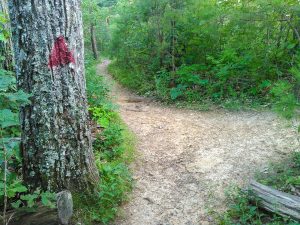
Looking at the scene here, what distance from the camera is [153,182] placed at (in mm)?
4793

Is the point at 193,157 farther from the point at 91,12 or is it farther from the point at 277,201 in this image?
the point at 91,12

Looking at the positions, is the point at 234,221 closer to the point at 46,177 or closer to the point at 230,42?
the point at 46,177

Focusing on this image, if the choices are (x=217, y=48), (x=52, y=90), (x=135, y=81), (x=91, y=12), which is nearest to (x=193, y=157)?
(x=52, y=90)

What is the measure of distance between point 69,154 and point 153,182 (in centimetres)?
181

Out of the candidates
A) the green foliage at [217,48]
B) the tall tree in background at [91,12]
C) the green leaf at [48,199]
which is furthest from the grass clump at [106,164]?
the tall tree in background at [91,12]

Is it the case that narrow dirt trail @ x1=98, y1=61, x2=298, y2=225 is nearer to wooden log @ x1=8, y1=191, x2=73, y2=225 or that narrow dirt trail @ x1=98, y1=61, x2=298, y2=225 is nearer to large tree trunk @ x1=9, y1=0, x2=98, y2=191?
wooden log @ x1=8, y1=191, x2=73, y2=225

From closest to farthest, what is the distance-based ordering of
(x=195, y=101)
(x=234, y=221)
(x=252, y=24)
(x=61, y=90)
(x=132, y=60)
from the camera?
(x=61, y=90) < (x=234, y=221) < (x=252, y=24) < (x=195, y=101) < (x=132, y=60)

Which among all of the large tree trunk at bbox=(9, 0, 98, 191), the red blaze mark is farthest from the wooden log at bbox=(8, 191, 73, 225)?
the red blaze mark

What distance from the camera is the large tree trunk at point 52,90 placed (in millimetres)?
2996

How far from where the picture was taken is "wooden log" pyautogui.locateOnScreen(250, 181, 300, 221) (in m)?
3.54

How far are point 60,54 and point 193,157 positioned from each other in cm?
337

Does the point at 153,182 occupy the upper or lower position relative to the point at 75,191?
lower

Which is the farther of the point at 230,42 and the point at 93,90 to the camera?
the point at 230,42

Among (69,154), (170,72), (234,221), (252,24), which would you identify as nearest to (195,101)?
(170,72)
